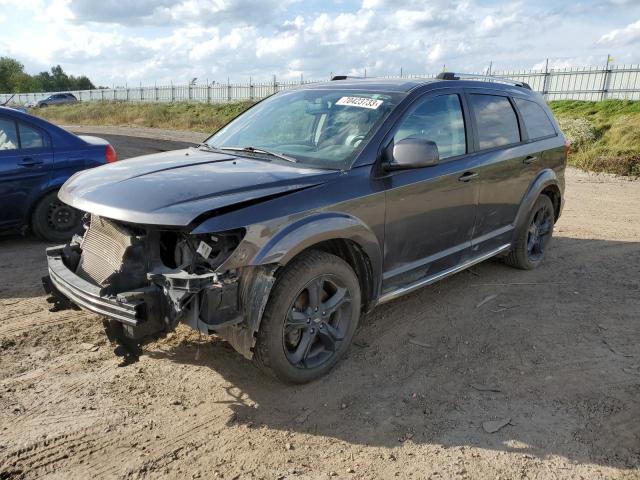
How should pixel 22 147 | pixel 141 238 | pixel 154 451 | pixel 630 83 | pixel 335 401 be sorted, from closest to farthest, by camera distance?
pixel 154 451 < pixel 141 238 < pixel 335 401 < pixel 22 147 < pixel 630 83

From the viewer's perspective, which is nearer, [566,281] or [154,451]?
[154,451]

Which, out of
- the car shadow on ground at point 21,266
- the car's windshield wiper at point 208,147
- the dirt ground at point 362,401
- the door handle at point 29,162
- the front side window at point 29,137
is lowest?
the dirt ground at point 362,401

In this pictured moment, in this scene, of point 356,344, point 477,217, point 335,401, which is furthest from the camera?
point 477,217

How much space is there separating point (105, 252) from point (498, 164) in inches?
134

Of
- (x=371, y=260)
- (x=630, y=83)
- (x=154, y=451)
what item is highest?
(x=630, y=83)

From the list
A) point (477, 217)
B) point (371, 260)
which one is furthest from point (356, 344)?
point (477, 217)

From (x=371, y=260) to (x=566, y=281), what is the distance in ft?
9.41

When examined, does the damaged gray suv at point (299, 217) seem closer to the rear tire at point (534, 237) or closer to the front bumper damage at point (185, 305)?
the front bumper damage at point (185, 305)

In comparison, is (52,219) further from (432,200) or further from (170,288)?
(432,200)

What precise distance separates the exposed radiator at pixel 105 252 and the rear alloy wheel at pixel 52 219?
9.43 ft

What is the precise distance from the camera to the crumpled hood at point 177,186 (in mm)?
2918

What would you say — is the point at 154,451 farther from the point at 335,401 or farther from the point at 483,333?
the point at 483,333

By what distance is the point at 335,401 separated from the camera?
3357mm

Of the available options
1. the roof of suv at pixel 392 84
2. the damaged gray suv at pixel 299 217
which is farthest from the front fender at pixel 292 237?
the roof of suv at pixel 392 84
